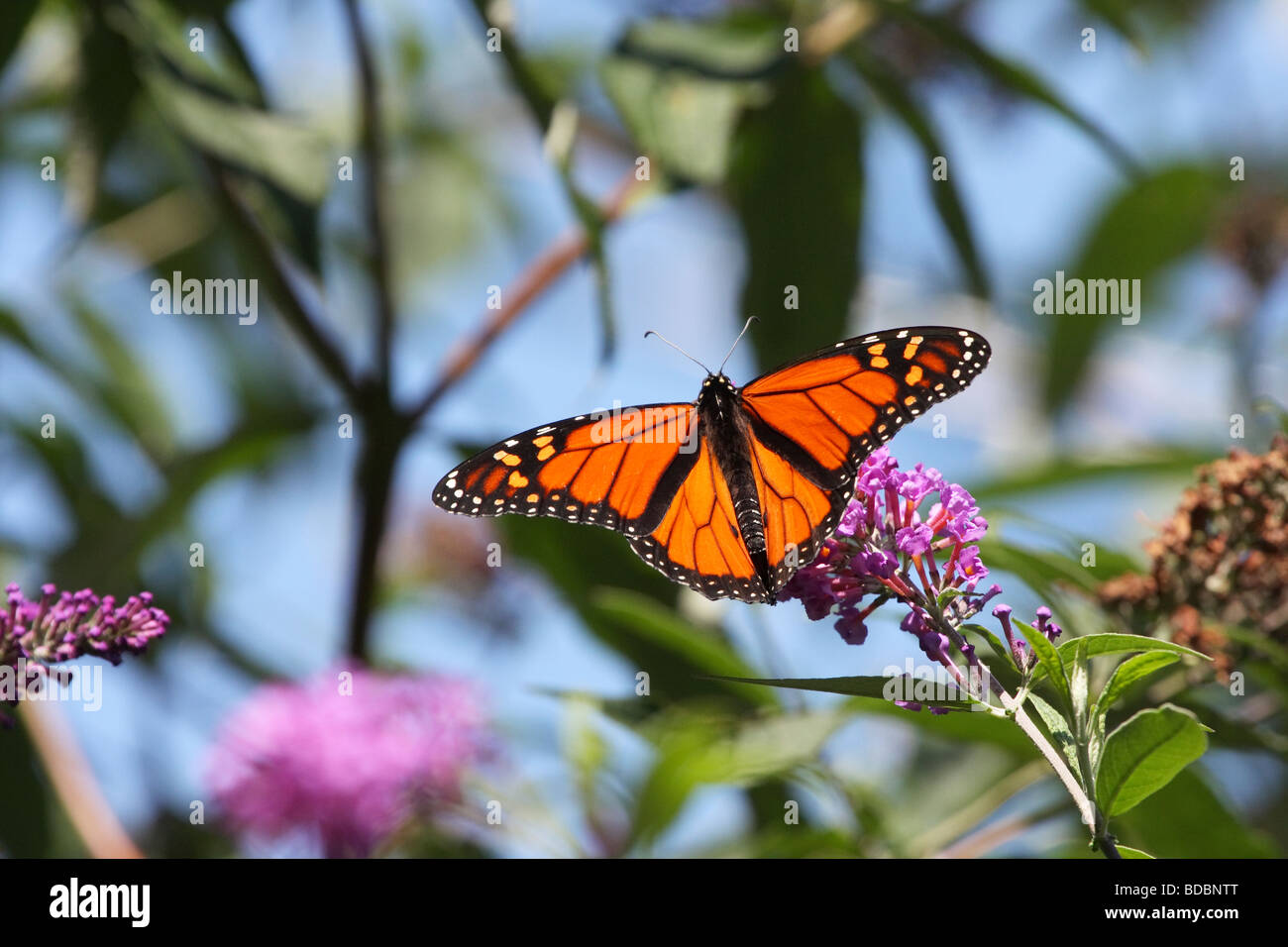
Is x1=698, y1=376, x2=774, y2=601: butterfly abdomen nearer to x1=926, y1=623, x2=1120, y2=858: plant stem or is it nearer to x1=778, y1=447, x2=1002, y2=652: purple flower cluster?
x1=778, y1=447, x2=1002, y2=652: purple flower cluster

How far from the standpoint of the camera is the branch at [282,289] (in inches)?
81.9

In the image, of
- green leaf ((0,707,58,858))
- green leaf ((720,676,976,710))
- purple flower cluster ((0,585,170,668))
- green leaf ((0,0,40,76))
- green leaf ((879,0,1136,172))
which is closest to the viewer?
green leaf ((720,676,976,710))

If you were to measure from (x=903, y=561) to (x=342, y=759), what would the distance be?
4.00 ft

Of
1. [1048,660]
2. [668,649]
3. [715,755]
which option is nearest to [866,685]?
[1048,660]

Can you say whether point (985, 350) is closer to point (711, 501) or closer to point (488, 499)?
point (711, 501)

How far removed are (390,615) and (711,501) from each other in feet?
6.59

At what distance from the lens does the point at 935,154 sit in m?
2.41

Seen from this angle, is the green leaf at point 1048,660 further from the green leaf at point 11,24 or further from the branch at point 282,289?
the green leaf at point 11,24

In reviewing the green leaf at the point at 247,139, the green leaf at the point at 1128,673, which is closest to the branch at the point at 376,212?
the green leaf at the point at 247,139

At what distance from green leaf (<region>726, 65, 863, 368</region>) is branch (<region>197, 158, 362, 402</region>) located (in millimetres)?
784

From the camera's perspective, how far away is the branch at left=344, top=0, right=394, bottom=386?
216 cm

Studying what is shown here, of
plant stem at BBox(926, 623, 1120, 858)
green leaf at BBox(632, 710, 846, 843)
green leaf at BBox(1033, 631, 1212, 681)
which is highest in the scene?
green leaf at BBox(1033, 631, 1212, 681)

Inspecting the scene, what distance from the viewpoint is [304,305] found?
7.11 feet

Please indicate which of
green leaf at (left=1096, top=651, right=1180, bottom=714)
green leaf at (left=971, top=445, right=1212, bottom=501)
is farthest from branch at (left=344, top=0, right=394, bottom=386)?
green leaf at (left=1096, top=651, right=1180, bottom=714)
